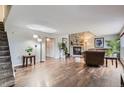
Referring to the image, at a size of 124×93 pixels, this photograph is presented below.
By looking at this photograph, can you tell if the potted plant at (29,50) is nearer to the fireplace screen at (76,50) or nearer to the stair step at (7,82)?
the stair step at (7,82)

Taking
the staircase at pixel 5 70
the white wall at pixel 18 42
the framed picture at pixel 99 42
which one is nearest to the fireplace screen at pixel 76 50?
the framed picture at pixel 99 42

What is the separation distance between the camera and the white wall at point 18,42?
6406 mm

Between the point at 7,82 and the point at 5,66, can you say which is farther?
the point at 5,66

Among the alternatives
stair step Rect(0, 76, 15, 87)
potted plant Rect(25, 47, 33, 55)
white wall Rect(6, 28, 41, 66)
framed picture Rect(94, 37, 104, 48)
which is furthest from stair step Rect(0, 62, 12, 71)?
framed picture Rect(94, 37, 104, 48)

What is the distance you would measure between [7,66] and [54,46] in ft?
23.2

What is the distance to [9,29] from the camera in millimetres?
6055

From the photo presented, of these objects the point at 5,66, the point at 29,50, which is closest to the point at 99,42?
the point at 29,50

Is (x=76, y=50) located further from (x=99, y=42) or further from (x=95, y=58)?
(x=95, y=58)

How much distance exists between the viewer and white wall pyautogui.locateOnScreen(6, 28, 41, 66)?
6406mm

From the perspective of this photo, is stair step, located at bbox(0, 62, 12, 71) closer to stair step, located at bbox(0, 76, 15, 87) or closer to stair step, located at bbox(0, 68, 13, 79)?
stair step, located at bbox(0, 68, 13, 79)

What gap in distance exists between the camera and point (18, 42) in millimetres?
6805
